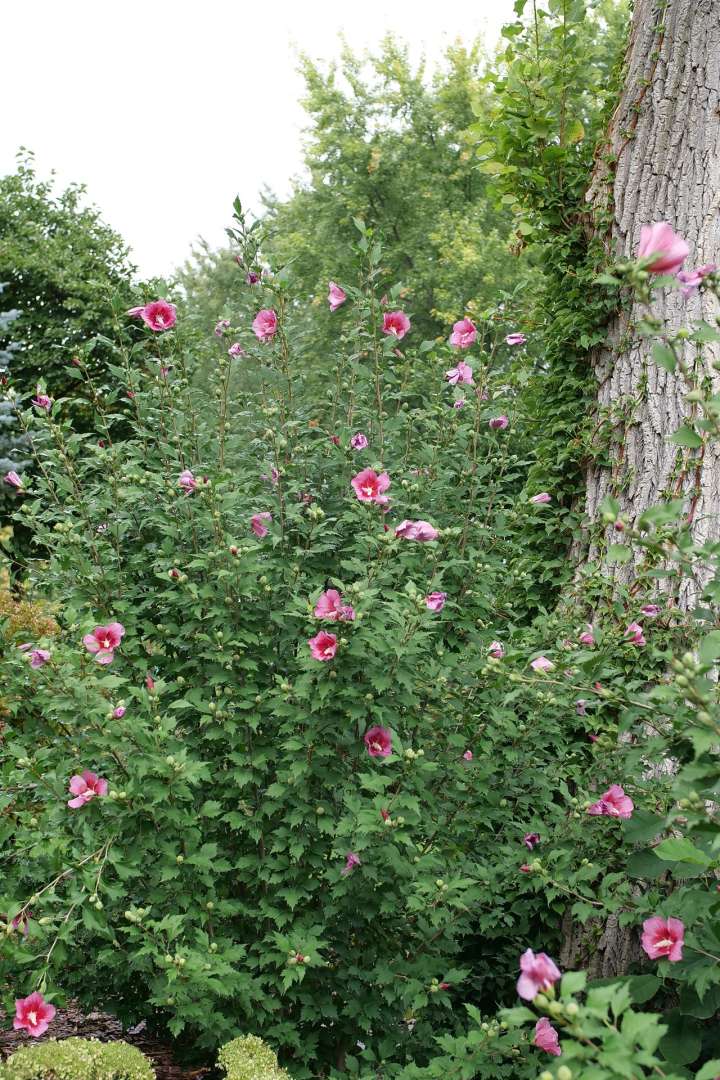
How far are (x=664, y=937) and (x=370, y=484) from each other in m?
1.43

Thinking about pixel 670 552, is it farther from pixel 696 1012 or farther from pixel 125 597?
pixel 125 597

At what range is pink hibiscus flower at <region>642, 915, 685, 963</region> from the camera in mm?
2385

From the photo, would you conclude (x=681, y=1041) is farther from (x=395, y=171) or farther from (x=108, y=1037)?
(x=395, y=171)

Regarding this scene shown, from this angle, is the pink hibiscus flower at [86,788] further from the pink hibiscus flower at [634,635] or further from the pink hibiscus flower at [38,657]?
the pink hibiscus flower at [634,635]

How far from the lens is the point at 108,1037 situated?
386 cm

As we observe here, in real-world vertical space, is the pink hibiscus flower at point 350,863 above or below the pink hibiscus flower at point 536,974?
below

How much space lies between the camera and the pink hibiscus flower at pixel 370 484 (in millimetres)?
2848

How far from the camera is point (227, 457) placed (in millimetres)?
3404

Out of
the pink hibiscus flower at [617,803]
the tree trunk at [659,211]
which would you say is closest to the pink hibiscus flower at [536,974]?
the pink hibiscus flower at [617,803]

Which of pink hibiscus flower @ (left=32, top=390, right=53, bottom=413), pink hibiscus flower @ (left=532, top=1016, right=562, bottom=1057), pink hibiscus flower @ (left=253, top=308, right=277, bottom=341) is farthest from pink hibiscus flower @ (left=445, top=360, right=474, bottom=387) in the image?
pink hibiscus flower @ (left=532, top=1016, right=562, bottom=1057)

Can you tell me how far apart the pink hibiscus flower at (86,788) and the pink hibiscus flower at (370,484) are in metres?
1.06

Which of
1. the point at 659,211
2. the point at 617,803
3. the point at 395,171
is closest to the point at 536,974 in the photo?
the point at 617,803

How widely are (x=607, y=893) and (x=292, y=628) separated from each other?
49.5 inches

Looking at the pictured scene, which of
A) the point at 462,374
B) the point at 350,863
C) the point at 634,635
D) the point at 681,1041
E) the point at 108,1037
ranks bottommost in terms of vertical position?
the point at 108,1037
